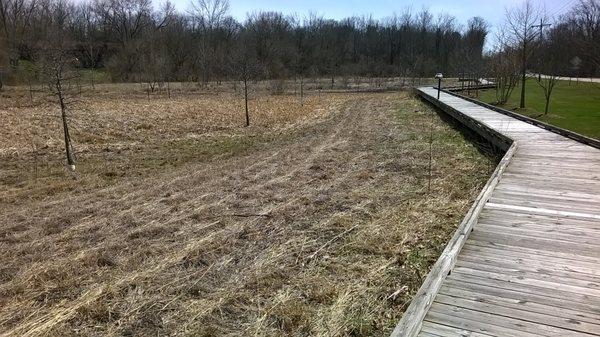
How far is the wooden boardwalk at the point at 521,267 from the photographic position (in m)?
3.62

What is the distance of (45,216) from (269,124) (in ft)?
51.1

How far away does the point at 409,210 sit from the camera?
766 centimetres

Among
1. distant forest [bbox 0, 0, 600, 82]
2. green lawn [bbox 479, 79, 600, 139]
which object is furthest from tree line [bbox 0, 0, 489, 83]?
green lawn [bbox 479, 79, 600, 139]

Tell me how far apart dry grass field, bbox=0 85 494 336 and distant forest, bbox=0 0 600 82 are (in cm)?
3337

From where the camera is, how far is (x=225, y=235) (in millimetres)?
6801

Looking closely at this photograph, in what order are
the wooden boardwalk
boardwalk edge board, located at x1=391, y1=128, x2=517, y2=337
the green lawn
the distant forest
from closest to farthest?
boardwalk edge board, located at x1=391, y1=128, x2=517, y2=337
the wooden boardwalk
the green lawn
the distant forest

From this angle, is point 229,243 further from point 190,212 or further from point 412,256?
point 412,256

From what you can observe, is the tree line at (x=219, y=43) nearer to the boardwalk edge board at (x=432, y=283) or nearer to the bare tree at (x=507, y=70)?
the bare tree at (x=507, y=70)

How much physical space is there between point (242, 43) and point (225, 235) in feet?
249

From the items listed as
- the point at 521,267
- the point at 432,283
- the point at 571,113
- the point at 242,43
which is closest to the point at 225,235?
the point at 432,283

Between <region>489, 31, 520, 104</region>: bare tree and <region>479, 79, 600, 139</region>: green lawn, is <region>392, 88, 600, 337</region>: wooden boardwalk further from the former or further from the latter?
<region>489, 31, 520, 104</region>: bare tree

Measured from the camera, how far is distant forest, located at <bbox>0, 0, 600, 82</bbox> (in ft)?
189

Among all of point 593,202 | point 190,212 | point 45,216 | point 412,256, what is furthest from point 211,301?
point 593,202

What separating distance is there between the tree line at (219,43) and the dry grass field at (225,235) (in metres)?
34.6
